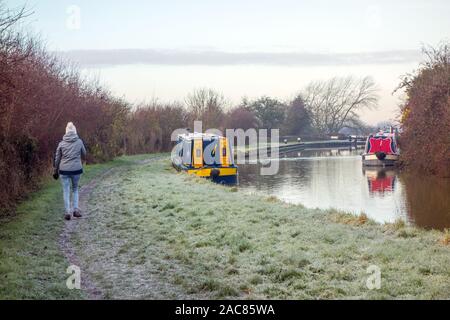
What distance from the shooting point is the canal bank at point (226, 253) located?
5.15m

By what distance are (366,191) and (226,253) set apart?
12.6 meters

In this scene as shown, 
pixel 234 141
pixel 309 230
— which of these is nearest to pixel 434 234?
pixel 309 230

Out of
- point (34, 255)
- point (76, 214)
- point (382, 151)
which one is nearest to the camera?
point (34, 255)

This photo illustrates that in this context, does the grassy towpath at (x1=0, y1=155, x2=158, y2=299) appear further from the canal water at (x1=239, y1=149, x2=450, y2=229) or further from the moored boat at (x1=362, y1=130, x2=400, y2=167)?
the moored boat at (x1=362, y1=130, x2=400, y2=167)

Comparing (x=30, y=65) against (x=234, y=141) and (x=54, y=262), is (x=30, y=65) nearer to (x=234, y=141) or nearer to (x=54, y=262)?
(x=54, y=262)

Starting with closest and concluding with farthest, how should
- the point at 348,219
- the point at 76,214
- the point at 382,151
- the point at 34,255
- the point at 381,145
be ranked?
the point at 34,255 < the point at 76,214 < the point at 348,219 < the point at 382,151 < the point at 381,145

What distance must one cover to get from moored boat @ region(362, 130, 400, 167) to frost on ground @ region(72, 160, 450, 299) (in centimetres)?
1997

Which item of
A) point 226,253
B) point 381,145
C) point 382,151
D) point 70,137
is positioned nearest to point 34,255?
point 226,253

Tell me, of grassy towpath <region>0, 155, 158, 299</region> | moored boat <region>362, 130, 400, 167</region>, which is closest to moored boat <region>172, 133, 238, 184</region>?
grassy towpath <region>0, 155, 158, 299</region>

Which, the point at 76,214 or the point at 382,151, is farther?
the point at 382,151

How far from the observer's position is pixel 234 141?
4944 centimetres

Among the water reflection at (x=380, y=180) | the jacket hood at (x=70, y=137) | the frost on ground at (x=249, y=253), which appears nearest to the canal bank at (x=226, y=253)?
the frost on ground at (x=249, y=253)

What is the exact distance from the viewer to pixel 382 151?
97.5 feet

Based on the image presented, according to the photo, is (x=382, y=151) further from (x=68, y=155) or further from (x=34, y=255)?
(x=34, y=255)
